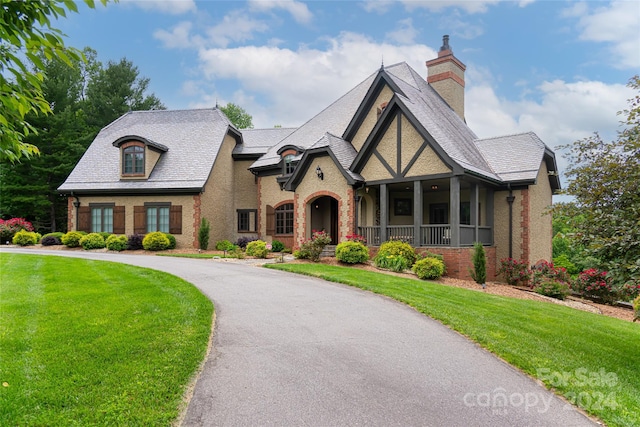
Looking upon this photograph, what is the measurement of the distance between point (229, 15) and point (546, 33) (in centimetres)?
827

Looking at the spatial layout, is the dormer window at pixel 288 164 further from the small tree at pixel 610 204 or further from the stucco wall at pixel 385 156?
the small tree at pixel 610 204

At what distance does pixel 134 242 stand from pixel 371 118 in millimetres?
13870

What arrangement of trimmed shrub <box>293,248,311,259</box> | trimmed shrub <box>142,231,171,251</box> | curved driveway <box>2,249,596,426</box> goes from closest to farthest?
curved driveway <box>2,249,596,426</box>, trimmed shrub <box>293,248,311,259</box>, trimmed shrub <box>142,231,171,251</box>

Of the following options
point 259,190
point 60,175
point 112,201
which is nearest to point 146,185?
point 112,201

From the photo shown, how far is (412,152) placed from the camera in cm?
1522

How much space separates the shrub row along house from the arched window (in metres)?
0.09

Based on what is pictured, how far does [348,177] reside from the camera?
1585cm

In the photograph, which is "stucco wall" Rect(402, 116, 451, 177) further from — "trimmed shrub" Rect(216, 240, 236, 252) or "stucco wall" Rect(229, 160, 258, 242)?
"stucco wall" Rect(229, 160, 258, 242)

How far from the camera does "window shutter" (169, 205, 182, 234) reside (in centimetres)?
2169

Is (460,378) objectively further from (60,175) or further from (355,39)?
(60,175)

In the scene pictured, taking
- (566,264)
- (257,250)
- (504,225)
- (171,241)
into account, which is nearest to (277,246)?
(257,250)

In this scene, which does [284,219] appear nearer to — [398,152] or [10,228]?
[398,152]

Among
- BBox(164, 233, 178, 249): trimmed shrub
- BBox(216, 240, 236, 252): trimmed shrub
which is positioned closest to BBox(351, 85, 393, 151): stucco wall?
BBox(216, 240, 236, 252): trimmed shrub

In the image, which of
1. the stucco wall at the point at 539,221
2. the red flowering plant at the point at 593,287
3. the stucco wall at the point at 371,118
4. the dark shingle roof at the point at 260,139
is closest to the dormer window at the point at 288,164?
the dark shingle roof at the point at 260,139
